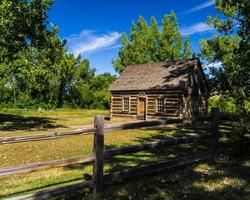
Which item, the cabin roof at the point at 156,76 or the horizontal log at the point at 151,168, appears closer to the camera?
the horizontal log at the point at 151,168

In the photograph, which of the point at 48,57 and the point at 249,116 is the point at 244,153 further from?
the point at 48,57

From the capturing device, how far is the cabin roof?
3041 cm

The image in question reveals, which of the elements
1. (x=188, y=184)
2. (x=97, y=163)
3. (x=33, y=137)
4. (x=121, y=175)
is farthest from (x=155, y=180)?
(x=33, y=137)

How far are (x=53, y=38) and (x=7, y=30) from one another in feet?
15.6

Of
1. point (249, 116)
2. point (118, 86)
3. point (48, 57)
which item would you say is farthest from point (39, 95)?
point (249, 116)

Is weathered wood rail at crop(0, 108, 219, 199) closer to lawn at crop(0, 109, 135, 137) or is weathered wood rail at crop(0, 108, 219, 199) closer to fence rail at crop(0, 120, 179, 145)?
fence rail at crop(0, 120, 179, 145)

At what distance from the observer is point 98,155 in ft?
21.4

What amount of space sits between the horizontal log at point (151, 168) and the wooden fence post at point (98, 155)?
0.79 feet

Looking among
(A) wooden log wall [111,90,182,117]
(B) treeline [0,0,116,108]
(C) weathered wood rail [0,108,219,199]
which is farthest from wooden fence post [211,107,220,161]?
(A) wooden log wall [111,90,182,117]

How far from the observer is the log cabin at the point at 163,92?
2998 centimetres

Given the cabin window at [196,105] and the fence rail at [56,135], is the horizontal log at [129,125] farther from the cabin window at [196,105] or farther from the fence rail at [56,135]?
the cabin window at [196,105]

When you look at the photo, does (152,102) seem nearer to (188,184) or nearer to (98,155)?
(188,184)

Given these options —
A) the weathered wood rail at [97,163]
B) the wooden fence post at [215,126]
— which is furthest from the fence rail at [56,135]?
the wooden fence post at [215,126]

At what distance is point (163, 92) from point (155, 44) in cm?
1903
